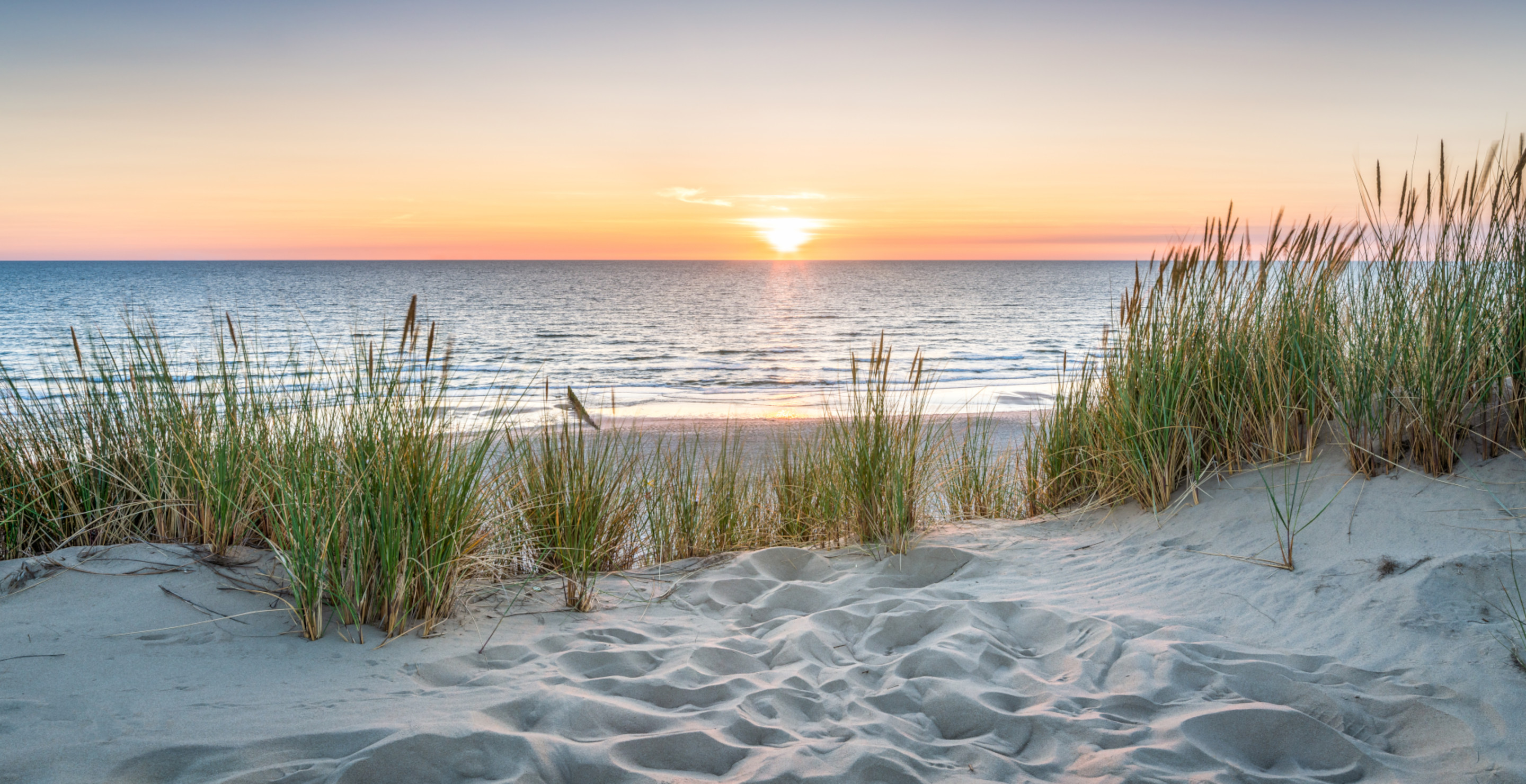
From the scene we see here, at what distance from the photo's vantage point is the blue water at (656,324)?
43.5 ft

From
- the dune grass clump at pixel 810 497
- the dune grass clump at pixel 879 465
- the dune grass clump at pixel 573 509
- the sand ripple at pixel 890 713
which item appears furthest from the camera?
the dune grass clump at pixel 810 497

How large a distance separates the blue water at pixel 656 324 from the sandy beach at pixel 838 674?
113 cm

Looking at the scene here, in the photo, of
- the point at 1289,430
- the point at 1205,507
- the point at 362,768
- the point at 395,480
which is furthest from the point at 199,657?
the point at 1289,430

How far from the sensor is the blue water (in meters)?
13.3

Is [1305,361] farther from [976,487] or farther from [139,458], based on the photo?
[139,458]

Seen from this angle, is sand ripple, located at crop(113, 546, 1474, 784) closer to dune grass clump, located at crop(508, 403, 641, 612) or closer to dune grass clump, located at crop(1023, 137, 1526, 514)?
dune grass clump, located at crop(508, 403, 641, 612)

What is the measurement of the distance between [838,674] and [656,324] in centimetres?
2726

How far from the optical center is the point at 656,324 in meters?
29.1

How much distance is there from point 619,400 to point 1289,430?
9743 millimetres

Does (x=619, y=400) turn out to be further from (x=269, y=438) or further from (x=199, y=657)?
(x=199, y=657)

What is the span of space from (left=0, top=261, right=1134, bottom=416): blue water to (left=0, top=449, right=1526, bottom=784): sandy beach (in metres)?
1.13

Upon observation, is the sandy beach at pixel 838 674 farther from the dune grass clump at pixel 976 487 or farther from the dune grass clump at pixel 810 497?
the dune grass clump at pixel 976 487

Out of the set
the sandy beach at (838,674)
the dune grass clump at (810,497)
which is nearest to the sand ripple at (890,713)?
the sandy beach at (838,674)

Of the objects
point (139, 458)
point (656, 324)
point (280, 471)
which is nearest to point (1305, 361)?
point (280, 471)
